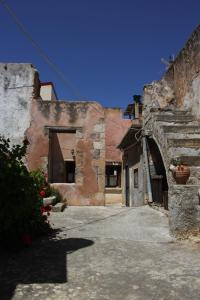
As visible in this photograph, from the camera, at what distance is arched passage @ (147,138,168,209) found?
10.2m

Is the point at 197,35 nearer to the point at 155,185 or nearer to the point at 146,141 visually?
the point at 146,141

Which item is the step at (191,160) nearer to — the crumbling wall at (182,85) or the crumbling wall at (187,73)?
the crumbling wall at (182,85)

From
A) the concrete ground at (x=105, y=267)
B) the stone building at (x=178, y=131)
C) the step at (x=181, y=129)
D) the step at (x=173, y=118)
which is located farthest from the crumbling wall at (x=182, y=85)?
the concrete ground at (x=105, y=267)

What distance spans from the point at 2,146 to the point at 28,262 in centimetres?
173

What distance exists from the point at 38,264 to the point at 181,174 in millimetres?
3095

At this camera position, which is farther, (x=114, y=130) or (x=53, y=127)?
(x=114, y=130)

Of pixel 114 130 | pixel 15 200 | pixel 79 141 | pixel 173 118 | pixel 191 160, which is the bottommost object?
pixel 15 200

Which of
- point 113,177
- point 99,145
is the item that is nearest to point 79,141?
point 99,145

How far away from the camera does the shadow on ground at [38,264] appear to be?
379 cm

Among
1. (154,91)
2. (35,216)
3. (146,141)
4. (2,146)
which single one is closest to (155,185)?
(146,141)

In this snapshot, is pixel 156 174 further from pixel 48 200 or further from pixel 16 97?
pixel 16 97

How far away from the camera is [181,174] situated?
6172 millimetres

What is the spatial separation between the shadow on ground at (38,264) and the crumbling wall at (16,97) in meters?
7.46

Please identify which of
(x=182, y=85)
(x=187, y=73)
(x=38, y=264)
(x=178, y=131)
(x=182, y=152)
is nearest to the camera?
(x=38, y=264)
